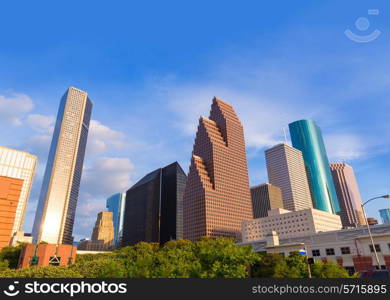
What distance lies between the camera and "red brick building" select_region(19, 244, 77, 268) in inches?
2836

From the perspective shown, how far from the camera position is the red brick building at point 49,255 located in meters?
72.0

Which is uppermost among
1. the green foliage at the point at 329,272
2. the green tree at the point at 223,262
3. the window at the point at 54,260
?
the window at the point at 54,260

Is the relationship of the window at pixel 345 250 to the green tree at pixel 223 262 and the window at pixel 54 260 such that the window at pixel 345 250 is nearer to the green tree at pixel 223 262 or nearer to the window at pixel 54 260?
the green tree at pixel 223 262

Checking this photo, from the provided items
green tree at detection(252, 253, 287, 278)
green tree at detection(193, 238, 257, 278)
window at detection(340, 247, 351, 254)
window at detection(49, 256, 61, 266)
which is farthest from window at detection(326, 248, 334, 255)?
window at detection(49, 256, 61, 266)

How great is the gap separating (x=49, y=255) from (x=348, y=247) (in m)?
76.7

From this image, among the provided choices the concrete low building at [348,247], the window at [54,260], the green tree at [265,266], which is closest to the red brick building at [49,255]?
the window at [54,260]

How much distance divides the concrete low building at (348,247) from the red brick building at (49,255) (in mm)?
58693

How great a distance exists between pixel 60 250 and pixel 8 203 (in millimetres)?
50249

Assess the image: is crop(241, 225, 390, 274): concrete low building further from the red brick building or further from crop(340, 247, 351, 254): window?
the red brick building

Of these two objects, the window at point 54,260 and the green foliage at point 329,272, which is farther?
the window at point 54,260

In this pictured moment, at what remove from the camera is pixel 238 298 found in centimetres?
1553

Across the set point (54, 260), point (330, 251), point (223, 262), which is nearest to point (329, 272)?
point (223, 262)

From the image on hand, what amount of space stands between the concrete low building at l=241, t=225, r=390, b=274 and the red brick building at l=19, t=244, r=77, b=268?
58693mm

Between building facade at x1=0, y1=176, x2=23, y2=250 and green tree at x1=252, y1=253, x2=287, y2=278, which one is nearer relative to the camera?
green tree at x1=252, y1=253, x2=287, y2=278
